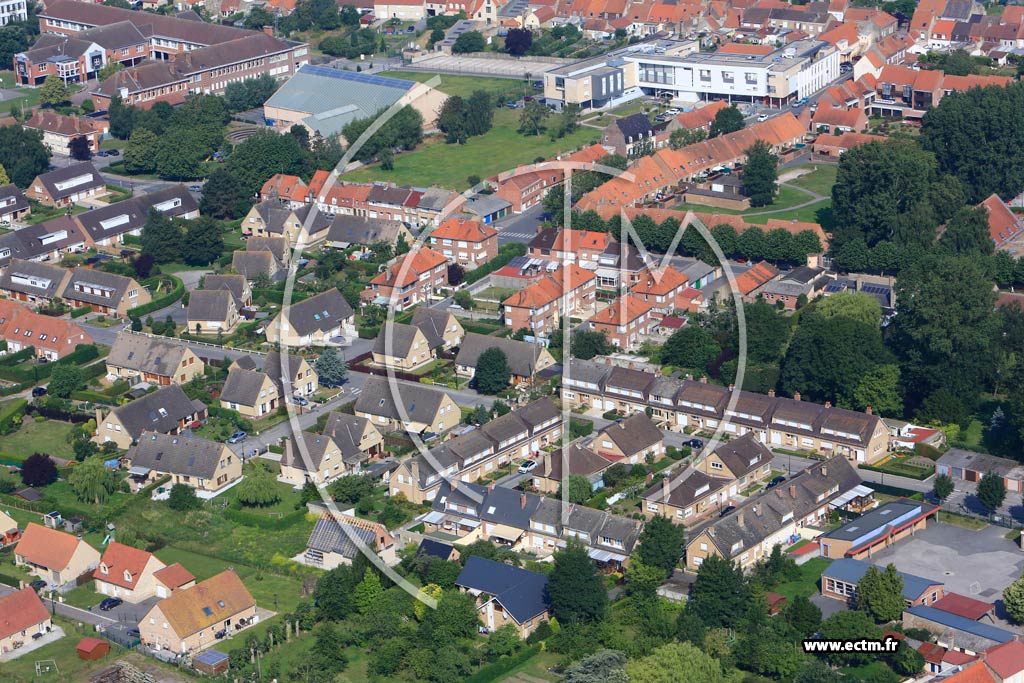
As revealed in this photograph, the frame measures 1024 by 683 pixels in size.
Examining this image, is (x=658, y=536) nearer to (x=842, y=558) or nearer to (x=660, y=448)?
(x=842, y=558)

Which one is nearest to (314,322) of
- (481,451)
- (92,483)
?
(481,451)

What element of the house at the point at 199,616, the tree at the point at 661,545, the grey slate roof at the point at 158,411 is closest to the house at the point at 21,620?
the house at the point at 199,616

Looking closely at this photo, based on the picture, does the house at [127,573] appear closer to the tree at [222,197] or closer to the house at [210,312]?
the house at [210,312]

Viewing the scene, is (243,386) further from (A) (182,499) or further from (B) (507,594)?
(B) (507,594)

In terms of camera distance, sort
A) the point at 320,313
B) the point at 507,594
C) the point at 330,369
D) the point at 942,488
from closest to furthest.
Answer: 1. the point at 507,594
2. the point at 942,488
3. the point at 330,369
4. the point at 320,313

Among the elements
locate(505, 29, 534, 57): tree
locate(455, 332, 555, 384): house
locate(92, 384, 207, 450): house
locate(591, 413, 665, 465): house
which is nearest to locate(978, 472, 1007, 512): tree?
locate(591, 413, 665, 465): house

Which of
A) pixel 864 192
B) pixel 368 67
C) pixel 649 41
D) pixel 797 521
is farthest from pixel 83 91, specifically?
pixel 797 521
